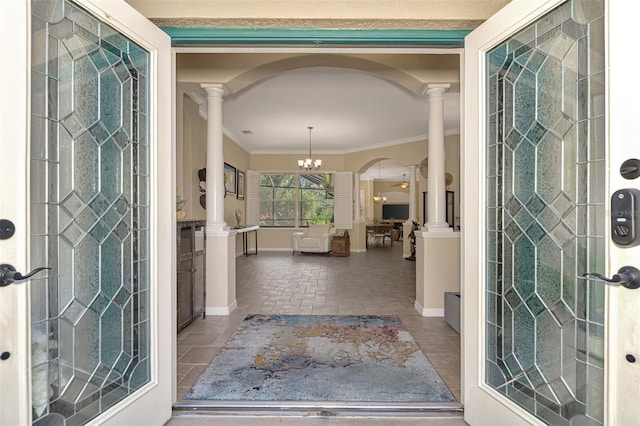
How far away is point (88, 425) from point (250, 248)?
8.44 metres

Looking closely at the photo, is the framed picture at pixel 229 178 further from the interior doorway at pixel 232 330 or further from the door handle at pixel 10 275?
the door handle at pixel 10 275

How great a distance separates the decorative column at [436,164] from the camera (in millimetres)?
3785

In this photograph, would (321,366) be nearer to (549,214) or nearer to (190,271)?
(190,271)

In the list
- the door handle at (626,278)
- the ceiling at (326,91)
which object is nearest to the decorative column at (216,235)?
the ceiling at (326,91)

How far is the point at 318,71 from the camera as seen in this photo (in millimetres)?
4336

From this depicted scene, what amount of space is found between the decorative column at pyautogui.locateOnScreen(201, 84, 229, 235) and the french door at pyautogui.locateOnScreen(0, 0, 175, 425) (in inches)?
79.7

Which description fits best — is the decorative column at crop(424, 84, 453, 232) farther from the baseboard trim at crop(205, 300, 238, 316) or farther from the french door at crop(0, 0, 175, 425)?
the french door at crop(0, 0, 175, 425)

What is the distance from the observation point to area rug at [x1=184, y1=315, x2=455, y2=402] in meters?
2.07

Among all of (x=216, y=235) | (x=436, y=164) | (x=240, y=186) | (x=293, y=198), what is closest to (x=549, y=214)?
(x=436, y=164)

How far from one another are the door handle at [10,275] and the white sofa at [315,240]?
7643 millimetres

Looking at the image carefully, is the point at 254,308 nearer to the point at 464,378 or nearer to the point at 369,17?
the point at 464,378

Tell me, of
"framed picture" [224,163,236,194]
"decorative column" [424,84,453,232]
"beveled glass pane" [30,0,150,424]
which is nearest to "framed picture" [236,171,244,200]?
"framed picture" [224,163,236,194]

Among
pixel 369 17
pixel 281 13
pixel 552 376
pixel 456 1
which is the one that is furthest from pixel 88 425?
pixel 456 1

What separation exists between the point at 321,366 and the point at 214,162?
2.54 meters
